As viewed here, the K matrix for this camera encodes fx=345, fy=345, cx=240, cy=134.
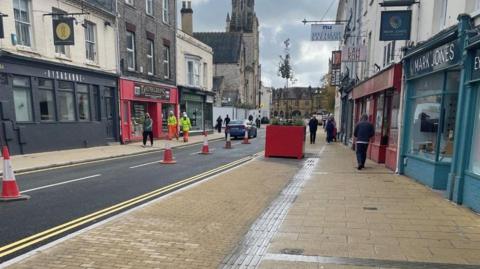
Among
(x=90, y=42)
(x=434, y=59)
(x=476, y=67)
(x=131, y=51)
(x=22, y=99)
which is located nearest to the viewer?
(x=476, y=67)

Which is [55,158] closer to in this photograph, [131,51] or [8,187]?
[8,187]

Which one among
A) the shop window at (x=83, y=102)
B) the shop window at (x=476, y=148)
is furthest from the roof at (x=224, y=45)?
the shop window at (x=476, y=148)

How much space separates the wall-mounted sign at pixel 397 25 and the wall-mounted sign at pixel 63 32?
38.2ft

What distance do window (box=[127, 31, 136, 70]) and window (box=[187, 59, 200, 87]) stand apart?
25.1ft

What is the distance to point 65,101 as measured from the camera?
1583cm

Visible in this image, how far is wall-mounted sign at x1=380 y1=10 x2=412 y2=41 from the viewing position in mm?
9523

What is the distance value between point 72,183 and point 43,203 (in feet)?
6.51

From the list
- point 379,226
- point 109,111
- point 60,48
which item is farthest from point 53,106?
point 379,226

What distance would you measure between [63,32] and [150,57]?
909 centimetres

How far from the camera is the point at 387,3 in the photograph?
952 cm

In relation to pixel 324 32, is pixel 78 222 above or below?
below

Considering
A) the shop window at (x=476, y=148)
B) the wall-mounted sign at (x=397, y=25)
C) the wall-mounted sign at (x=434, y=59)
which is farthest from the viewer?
the wall-mounted sign at (x=397, y=25)

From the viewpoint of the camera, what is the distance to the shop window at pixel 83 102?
656 inches

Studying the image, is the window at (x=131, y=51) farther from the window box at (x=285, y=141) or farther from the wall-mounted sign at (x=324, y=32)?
the wall-mounted sign at (x=324, y=32)
